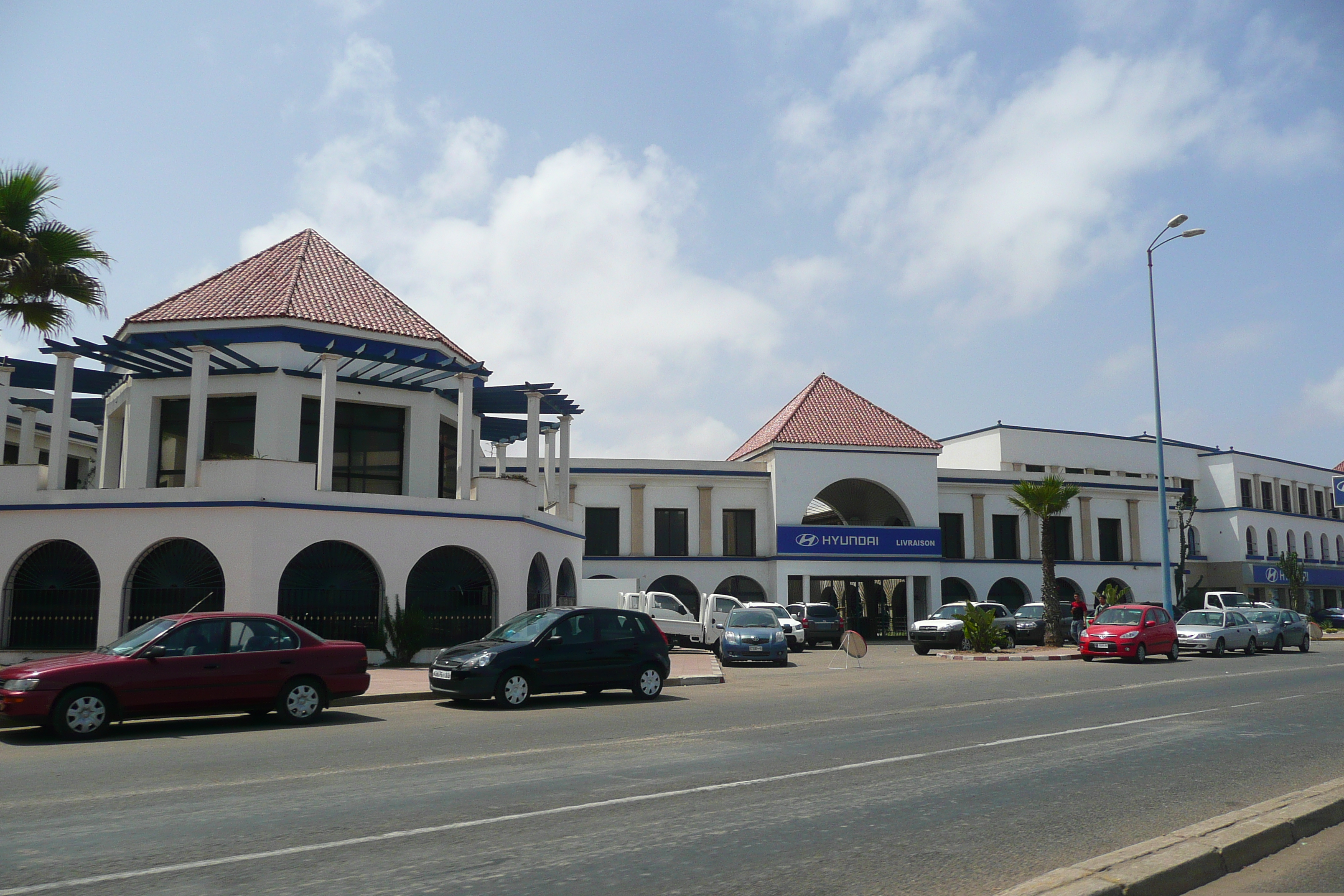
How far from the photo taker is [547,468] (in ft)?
106

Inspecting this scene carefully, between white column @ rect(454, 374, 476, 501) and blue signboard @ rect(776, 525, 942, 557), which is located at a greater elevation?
white column @ rect(454, 374, 476, 501)

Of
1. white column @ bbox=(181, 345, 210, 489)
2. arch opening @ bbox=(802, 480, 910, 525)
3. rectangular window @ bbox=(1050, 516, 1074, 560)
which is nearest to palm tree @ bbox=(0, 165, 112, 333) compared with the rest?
white column @ bbox=(181, 345, 210, 489)

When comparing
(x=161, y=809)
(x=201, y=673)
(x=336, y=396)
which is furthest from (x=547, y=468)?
(x=161, y=809)

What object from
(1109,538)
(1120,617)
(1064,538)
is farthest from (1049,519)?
(1109,538)

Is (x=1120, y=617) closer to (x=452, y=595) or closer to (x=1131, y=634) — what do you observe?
(x=1131, y=634)

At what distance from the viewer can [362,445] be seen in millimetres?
26469

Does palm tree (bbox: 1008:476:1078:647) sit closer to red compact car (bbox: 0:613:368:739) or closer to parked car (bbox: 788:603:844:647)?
parked car (bbox: 788:603:844:647)

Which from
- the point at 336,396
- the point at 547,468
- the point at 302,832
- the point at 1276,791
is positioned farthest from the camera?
the point at 547,468

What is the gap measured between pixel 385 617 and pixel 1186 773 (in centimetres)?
1716

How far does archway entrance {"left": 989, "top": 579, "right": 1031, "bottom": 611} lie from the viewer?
46.3m

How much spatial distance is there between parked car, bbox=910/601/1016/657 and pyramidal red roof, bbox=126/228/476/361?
16.6 metres

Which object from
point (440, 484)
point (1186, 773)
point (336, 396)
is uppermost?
point (336, 396)

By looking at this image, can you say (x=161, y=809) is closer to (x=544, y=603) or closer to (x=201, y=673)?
(x=201, y=673)

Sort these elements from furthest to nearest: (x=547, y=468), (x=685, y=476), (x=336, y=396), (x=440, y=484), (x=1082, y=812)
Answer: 1. (x=685, y=476)
2. (x=547, y=468)
3. (x=440, y=484)
4. (x=336, y=396)
5. (x=1082, y=812)
